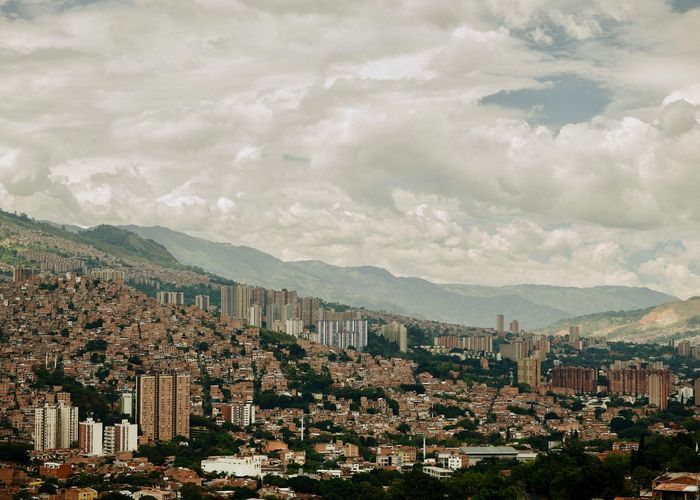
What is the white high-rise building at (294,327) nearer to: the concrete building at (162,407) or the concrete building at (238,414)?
the concrete building at (238,414)

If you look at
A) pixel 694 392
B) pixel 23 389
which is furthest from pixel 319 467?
pixel 694 392

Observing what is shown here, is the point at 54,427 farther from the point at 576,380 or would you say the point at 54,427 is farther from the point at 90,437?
the point at 576,380

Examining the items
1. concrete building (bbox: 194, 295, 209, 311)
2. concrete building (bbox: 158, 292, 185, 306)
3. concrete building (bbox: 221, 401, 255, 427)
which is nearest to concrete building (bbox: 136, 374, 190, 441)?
concrete building (bbox: 221, 401, 255, 427)

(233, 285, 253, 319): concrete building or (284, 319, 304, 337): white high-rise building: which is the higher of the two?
(233, 285, 253, 319): concrete building

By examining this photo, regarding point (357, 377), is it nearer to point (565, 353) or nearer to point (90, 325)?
point (90, 325)

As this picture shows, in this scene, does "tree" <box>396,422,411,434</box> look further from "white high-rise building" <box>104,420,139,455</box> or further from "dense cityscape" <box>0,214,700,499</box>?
"white high-rise building" <box>104,420,139,455</box>

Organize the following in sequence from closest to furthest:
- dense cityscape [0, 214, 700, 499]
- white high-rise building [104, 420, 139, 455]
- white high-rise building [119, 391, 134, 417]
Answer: dense cityscape [0, 214, 700, 499]
white high-rise building [104, 420, 139, 455]
white high-rise building [119, 391, 134, 417]

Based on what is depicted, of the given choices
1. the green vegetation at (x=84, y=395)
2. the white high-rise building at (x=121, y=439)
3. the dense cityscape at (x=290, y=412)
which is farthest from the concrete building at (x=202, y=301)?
the white high-rise building at (x=121, y=439)
